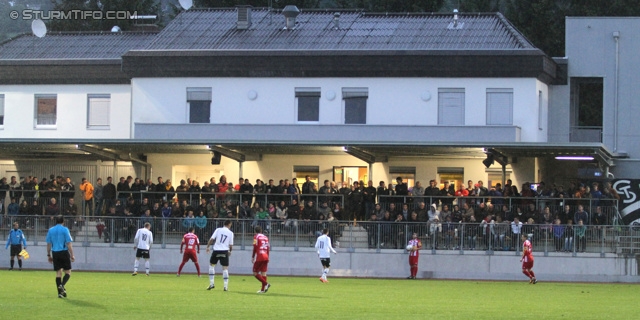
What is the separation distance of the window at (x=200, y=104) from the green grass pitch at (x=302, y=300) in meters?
14.4

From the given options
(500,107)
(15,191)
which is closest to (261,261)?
(15,191)

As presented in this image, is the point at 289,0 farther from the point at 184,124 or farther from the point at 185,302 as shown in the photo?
the point at 185,302

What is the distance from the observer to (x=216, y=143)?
141 ft


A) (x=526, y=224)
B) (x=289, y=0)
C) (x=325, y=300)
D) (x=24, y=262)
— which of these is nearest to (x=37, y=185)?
(x=24, y=262)

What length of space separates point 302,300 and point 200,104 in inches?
1003

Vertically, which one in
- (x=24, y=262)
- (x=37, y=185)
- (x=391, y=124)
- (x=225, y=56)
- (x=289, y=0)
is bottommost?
(x=24, y=262)

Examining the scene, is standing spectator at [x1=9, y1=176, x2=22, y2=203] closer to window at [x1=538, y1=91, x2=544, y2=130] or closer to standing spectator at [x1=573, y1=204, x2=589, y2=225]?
standing spectator at [x1=573, y1=204, x2=589, y2=225]

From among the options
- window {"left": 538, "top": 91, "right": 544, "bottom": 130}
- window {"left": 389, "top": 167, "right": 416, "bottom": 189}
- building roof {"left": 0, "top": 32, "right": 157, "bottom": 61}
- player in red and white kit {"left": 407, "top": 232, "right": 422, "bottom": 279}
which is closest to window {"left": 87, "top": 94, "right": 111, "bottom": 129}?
building roof {"left": 0, "top": 32, "right": 157, "bottom": 61}

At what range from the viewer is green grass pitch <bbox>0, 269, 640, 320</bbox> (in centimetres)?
2153

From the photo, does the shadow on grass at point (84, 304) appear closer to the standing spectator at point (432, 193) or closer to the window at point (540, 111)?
the standing spectator at point (432, 193)

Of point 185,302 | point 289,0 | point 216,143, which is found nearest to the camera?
point 185,302

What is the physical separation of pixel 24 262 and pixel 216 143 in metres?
8.67

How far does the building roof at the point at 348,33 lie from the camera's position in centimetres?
4928

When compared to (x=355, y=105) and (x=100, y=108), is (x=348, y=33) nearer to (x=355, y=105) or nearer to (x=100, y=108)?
(x=355, y=105)
